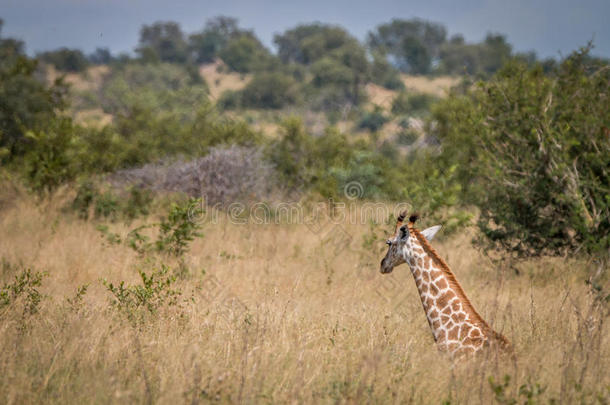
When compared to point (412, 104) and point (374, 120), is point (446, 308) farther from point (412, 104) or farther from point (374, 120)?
point (412, 104)

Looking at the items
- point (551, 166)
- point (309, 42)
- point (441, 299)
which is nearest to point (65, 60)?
point (309, 42)

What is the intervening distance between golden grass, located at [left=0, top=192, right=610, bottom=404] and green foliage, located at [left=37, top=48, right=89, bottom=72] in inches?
1920

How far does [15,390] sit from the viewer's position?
3.57 metres

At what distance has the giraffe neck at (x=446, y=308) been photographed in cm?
442

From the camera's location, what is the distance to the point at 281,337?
191 inches

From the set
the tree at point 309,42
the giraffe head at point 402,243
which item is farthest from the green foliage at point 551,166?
the tree at point 309,42

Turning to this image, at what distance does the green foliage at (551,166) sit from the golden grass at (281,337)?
0.62 m

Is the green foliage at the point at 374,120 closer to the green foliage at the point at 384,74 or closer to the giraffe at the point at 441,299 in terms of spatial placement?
the green foliage at the point at 384,74

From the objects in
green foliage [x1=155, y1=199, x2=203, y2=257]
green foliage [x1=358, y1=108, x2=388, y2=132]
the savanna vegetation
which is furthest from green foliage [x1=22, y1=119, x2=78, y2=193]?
green foliage [x1=358, y1=108, x2=388, y2=132]

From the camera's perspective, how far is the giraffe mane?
4.31 metres

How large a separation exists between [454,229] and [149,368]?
250 inches

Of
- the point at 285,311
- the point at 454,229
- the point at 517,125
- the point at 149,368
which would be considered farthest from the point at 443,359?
the point at 454,229

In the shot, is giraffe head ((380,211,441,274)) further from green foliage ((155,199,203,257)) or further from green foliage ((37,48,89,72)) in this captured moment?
green foliage ((37,48,89,72))

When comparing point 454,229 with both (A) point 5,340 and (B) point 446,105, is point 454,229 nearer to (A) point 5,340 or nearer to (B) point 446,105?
(A) point 5,340
